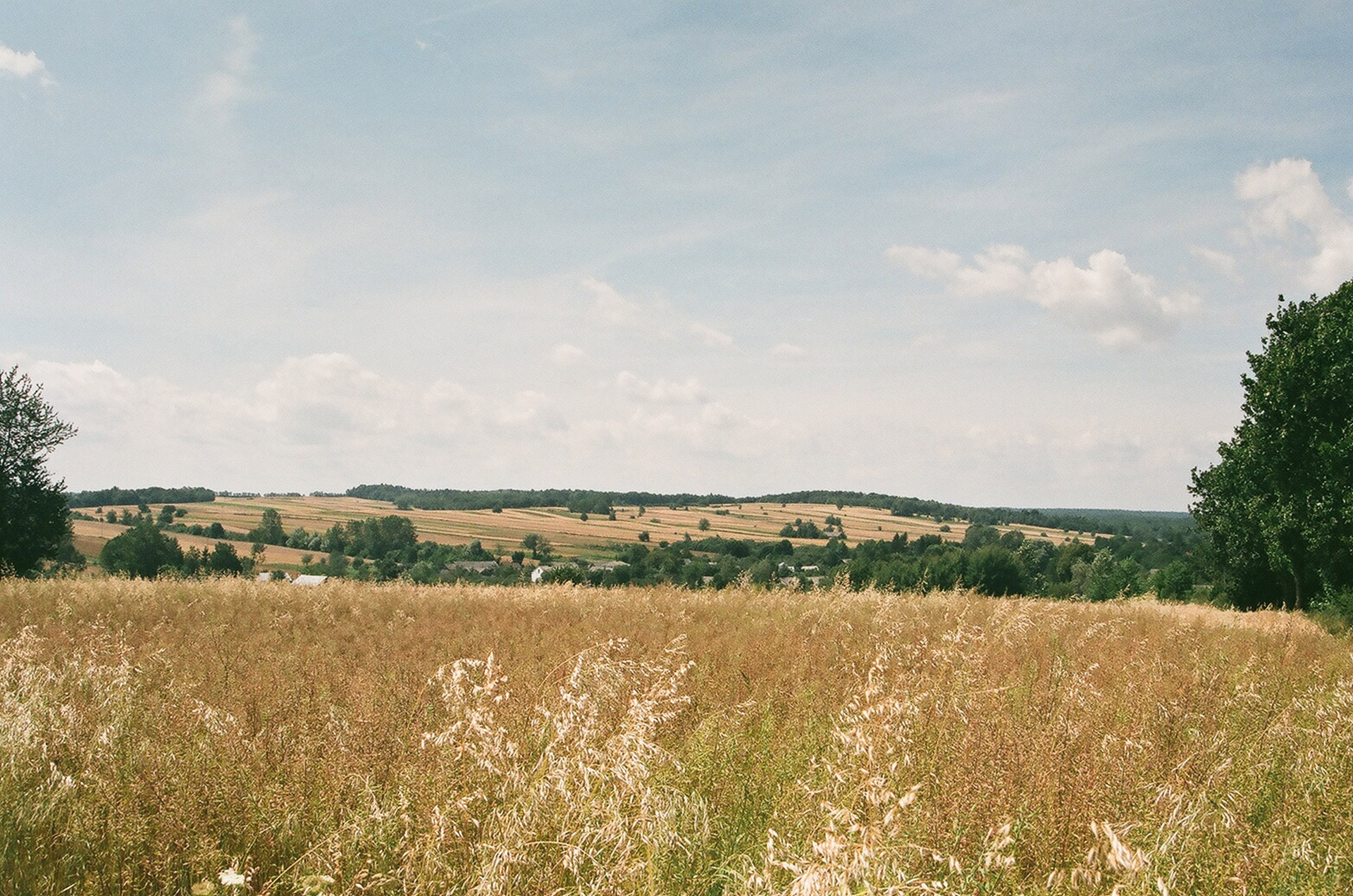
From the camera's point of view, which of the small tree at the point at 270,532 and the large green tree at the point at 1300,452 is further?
the small tree at the point at 270,532

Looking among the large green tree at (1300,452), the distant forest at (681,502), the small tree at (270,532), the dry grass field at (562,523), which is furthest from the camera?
the distant forest at (681,502)

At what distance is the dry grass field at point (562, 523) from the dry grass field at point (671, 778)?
2284 inches

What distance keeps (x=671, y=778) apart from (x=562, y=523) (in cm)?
9094

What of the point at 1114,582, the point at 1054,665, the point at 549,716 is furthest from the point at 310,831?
the point at 1114,582

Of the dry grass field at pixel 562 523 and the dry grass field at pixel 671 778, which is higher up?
the dry grass field at pixel 671 778

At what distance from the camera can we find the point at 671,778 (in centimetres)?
373

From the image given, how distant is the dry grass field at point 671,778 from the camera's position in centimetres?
258

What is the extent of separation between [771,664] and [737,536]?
242ft

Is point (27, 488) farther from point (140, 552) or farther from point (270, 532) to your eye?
point (270, 532)

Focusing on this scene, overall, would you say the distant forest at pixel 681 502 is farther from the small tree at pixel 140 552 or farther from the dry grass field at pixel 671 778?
the dry grass field at pixel 671 778

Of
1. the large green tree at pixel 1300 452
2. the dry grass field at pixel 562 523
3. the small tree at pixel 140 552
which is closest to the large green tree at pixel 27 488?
the small tree at pixel 140 552

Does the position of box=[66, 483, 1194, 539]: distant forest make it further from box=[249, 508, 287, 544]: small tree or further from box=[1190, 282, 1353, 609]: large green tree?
box=[1190, 282, 1353, 609]: large green tree

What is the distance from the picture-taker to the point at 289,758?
3.99m

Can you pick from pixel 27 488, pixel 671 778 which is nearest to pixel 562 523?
pixel 27 488
